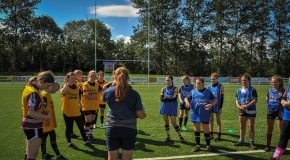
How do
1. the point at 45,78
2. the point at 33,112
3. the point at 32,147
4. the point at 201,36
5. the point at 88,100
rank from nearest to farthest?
the point at 33,112 → the point at 32,147 → the point at 45,78 → the point at 88,100 → the point at 201,36

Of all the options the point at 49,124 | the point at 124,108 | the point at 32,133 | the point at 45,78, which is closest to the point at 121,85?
the point at 124,108

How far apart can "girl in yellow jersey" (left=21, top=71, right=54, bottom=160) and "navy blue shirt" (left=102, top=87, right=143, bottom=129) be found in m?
1.32

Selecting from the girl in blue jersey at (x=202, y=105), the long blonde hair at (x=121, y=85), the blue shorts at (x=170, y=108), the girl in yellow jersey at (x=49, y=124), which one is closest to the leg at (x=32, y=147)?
the girl in yellow jersey at (x=49, y=124)

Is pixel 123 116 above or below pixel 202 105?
above

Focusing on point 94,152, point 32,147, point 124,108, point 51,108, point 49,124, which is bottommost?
point 94,152

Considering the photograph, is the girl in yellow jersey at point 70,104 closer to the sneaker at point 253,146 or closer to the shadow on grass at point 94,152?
the shadow on grass at point 94,152

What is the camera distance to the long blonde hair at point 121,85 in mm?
4641

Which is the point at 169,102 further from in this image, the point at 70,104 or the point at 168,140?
the point at 70,104

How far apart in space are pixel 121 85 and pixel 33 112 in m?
1.67

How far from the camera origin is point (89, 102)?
9172 millimetres

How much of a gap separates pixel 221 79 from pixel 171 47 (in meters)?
17.1

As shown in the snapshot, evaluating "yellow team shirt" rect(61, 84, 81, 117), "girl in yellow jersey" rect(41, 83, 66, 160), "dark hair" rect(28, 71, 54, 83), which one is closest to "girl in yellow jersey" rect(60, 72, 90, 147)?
"yellow team shirt" rect(61, 84, 81, 117)

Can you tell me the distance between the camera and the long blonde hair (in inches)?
183

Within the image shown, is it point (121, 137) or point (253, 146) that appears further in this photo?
point (253, 146)
